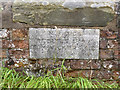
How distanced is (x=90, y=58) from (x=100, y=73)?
272 millimetres

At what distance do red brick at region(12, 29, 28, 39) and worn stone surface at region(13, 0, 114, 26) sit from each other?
186 mm

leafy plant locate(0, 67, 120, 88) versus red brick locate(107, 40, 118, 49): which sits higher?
red brick locate(107, 40, 118, 49)

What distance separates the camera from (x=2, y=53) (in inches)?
91.1

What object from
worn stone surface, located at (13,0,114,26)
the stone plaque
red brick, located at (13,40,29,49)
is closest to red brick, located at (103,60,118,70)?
the stone plaque

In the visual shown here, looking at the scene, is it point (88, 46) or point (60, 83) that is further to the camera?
point (88, 46)

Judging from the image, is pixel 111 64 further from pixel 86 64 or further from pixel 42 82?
pixel 42 82

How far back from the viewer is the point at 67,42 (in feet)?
7.30

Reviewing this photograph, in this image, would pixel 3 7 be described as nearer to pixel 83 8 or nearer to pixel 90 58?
pixel 83 8

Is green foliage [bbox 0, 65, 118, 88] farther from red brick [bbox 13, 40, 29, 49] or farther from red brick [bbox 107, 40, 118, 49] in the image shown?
red brick [bbox 107, 40, 118, 49]

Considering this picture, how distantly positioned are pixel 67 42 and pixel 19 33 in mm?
670

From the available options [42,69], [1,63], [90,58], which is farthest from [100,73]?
[1,63]

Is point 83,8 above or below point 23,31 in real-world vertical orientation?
above

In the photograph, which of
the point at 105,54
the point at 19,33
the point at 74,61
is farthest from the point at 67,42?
the point at 19,33

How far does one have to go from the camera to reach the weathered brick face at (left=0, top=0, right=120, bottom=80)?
2260 millimetres
